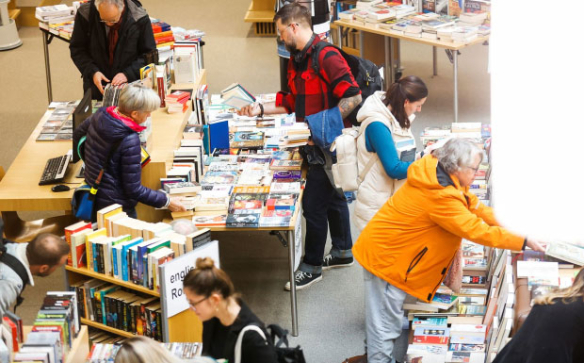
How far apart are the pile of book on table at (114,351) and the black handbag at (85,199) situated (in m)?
1.10

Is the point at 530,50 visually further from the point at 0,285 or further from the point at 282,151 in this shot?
the point at 0,285

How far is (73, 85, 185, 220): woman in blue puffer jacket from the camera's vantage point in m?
5.16

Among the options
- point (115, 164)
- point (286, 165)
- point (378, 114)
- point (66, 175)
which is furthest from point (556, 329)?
point (66, 175)

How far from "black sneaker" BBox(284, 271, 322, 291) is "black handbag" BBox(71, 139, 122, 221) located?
1.51 meters

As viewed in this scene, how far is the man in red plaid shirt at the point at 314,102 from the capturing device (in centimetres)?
579

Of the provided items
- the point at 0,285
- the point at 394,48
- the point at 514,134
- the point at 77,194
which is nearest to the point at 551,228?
the point at 514,134

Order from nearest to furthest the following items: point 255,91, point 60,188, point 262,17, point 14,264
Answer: point 14,264
point 60,188
point 255,91
point 262,17

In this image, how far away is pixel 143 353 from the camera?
11.9ft

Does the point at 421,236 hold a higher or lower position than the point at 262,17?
lower

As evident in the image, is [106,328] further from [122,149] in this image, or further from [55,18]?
[55,18]

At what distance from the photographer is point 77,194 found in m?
5.46

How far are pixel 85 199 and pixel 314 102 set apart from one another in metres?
1.63

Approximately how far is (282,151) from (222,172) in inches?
21.0

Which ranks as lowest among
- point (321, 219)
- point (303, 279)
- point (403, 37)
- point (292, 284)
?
point (303, 279)
